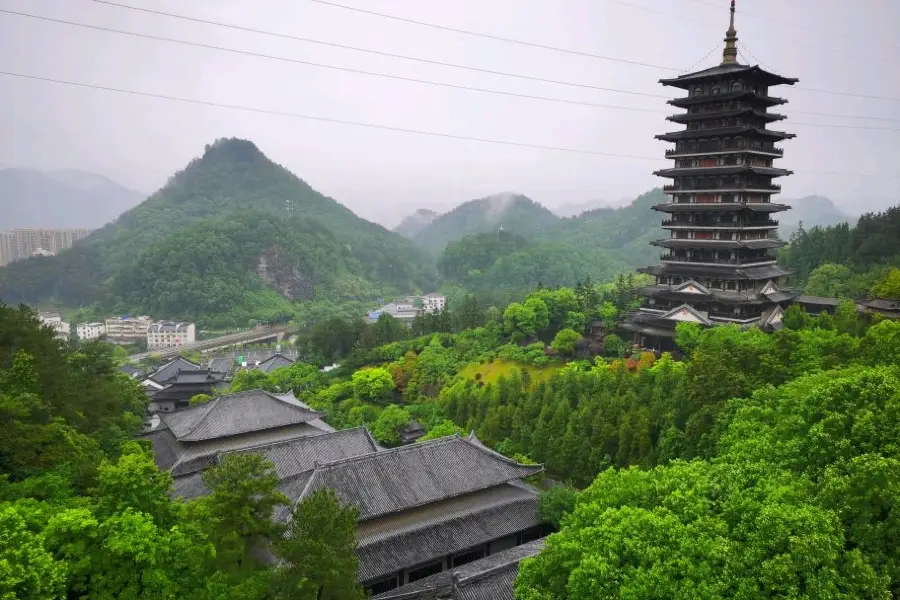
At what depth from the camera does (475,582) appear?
1528 cm

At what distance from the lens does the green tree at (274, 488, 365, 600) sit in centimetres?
1172

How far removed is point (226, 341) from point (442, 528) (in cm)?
7445

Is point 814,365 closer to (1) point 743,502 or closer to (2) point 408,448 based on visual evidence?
(1) point 743,502

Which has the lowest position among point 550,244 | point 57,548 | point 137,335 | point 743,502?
point 137,335

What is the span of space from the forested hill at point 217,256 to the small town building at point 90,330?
9.17 m

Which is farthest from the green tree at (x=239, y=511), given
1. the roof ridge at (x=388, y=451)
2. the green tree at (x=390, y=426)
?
the green tree at (x=390, y=426)

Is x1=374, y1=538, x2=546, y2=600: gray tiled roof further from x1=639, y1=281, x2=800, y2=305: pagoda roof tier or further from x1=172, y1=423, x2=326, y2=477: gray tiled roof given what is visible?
x1=639, y1=281, x2=800, y2=305: pagoda roof tier

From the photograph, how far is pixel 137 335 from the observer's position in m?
91.9

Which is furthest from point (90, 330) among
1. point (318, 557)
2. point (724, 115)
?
point (318, 557)

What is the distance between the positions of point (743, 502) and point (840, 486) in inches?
63.2

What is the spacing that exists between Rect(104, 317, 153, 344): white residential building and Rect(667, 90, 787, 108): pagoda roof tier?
271ft

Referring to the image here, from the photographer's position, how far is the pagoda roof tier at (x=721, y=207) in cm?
3416

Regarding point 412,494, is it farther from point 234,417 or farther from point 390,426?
point 390,426

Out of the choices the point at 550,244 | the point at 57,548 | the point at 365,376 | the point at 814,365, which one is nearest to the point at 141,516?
the point at 57,548
